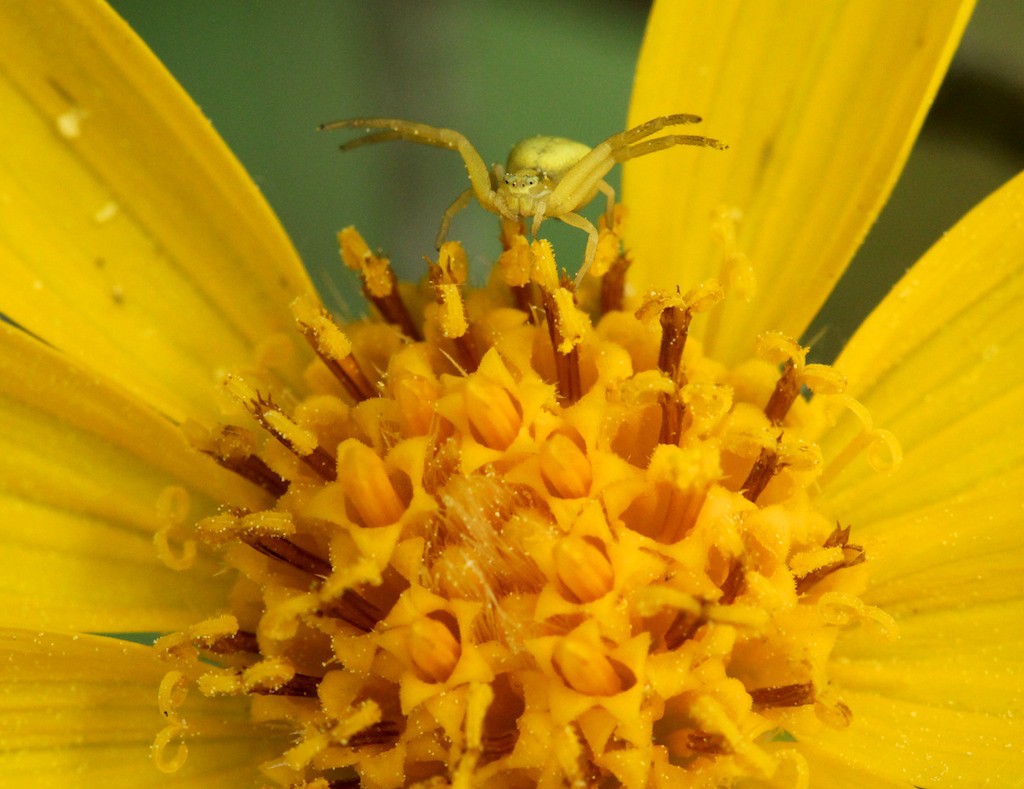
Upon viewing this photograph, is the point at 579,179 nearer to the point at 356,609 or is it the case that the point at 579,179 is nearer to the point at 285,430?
the point at 285,430

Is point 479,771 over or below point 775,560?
below

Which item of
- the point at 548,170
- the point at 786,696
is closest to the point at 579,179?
the point at 548,170

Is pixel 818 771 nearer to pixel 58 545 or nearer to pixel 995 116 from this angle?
pixel 58 545

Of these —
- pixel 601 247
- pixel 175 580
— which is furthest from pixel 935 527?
pixel 175 580

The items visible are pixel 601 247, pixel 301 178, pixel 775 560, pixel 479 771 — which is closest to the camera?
pixel 479 771

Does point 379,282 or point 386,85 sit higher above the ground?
point 386,85


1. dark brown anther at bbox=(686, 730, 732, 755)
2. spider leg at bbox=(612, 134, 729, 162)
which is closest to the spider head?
spider leg at bbox=(612, 134, 729, 162)

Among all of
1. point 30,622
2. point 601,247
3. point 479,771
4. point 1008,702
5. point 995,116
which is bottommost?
point 30,622

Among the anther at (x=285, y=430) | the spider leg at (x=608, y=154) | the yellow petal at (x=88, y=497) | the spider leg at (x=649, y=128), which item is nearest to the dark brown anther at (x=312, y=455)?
the anther at (x=285, y=430)

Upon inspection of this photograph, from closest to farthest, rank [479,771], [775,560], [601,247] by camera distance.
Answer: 1. [479,771]
2. [775,560]
3. [601,247]
